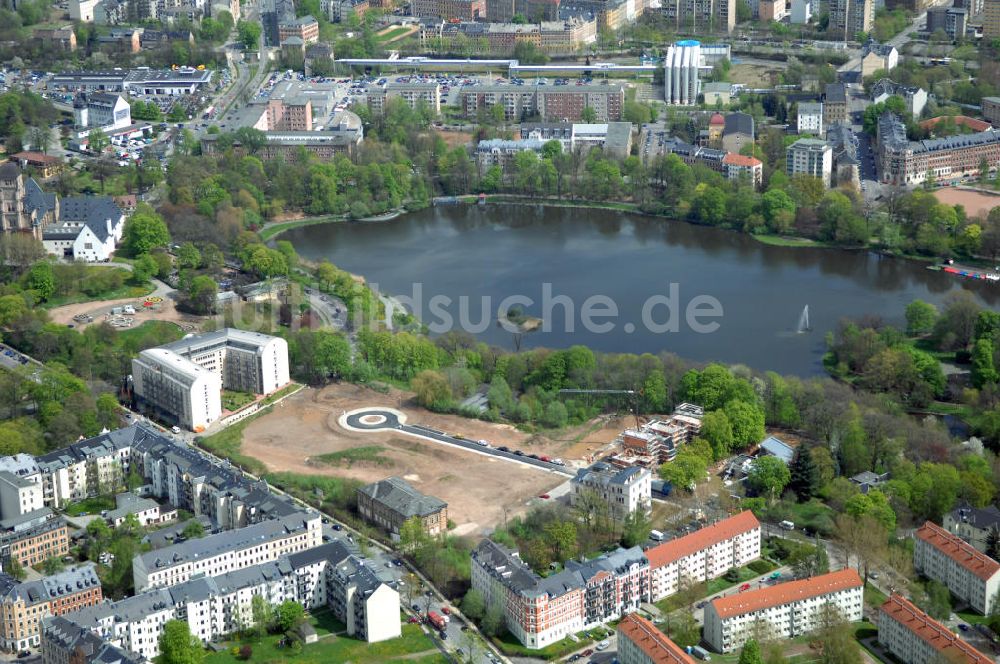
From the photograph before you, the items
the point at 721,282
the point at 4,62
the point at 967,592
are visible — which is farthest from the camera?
→ the point at 4,62

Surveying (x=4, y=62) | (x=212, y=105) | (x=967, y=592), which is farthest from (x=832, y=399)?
(x=4, y=62)

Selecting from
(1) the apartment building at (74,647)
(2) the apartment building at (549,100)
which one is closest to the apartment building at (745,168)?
(2) the apartment building at (549,100)

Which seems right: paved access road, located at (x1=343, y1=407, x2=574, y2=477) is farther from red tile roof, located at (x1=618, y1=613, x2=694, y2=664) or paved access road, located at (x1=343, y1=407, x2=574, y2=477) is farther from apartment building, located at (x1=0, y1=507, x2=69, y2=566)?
apartment building, located at (x1=0, y1=507, x2=69, y2=566)

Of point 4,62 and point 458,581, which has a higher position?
point 4,62

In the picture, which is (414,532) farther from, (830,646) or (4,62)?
(4,62)

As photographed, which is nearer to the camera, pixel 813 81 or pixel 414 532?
pixel 414 532

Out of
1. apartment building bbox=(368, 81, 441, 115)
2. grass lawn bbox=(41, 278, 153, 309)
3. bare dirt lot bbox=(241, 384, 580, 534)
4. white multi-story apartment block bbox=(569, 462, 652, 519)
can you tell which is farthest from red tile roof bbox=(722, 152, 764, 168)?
white multi-story apartment block bbox=(569, 462, 652, 519)

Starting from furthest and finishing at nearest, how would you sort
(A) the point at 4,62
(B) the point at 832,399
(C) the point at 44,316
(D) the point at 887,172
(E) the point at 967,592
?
(A) the point at 4,62
(D) the point at 887,172
(C) the point at 44,316
(B) the point at 832,399
(E) the point at 967,592
